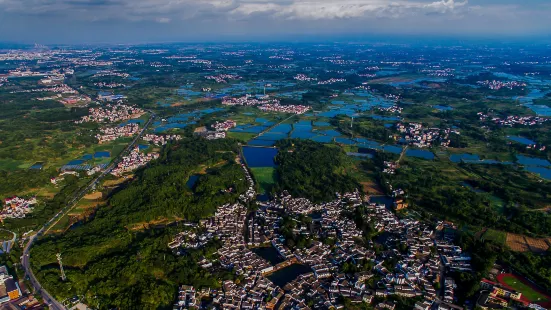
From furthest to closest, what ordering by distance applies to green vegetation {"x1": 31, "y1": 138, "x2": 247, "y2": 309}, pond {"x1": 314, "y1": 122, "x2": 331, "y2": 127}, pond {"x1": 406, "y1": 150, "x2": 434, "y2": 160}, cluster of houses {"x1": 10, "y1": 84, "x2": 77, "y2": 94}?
1. cluster of houses {"x1": 10, "y1": 84, "x2": 77, "y2": 94}
2. pond {"x1": 314, "y1": 122, "x2": 331, "y2": 127}
3. pond {"x1": 406, "y1": 150, "x2": 434, "y2": 160}
4. green vegetation {"x1": 31, "y1": 138, "x2": 247, "y2": 309}

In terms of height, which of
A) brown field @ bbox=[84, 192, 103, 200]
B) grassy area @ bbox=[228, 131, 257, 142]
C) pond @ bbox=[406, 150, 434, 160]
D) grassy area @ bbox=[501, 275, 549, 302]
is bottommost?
grassy area @ bbox=[501, 275, 549, 302]

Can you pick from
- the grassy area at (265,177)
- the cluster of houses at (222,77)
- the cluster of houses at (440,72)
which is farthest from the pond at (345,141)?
the cluster of houses at (440,72)

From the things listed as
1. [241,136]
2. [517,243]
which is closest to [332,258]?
[517,243]

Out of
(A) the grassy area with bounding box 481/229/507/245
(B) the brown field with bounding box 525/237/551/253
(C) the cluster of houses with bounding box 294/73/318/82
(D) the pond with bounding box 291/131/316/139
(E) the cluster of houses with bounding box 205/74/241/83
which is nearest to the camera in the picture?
(B) the brown field with bounding box 525/237/551/253

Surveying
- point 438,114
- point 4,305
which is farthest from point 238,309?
point 438,114

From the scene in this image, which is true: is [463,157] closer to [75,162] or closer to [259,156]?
[259,156]

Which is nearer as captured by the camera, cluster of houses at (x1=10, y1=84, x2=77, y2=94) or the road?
the road

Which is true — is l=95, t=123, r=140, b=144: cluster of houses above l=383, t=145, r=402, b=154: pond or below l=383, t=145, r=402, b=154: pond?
above

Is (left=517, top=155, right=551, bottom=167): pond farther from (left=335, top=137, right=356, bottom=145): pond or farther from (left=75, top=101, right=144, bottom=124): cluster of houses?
(left=75, top=101, right=144, bottom=124): cluster of houses

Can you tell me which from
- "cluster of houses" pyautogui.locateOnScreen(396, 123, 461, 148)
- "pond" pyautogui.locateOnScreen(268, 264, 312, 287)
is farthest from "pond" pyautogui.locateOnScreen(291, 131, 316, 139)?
"pond" pyautogui.locateOnScreen(268, 264, 312, 287)
